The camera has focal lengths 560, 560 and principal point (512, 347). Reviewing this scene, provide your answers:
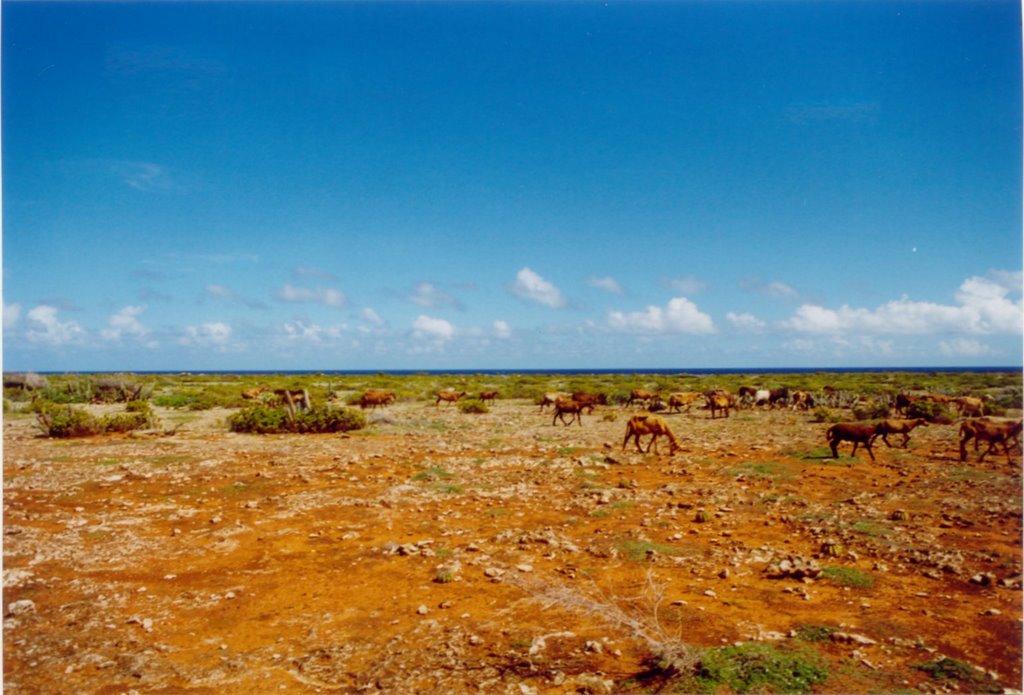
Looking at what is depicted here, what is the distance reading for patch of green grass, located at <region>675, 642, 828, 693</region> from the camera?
4.92m

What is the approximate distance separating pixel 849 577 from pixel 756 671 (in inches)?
117

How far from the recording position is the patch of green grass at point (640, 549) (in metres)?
8.27

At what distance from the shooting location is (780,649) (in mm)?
5469

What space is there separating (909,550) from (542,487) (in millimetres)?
6794

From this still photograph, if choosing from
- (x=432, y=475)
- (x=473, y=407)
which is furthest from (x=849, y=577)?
(x=473, y=407)

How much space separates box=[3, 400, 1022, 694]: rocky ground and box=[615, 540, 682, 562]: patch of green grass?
4cm

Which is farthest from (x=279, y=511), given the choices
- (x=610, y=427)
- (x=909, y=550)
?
(x=610, y=427)

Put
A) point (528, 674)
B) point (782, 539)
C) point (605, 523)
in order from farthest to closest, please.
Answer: point (605, 523) < point (782, 539) < point (528, 674)

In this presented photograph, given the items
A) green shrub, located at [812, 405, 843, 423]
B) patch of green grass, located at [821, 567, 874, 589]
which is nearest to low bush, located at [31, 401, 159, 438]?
patch of green grass, located at [821, 567, 874, 589]

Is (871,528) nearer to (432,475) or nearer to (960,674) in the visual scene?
(960,674)

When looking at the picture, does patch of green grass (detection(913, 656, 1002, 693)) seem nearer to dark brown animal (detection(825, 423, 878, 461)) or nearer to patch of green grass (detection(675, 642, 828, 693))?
patch of green grass (detection(675, 642, 828, 693))

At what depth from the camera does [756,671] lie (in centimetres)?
509

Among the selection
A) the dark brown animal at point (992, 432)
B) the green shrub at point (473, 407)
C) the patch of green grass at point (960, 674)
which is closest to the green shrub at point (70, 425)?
the green shrub at point (473, 407)

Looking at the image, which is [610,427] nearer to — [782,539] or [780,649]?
[782,539]
